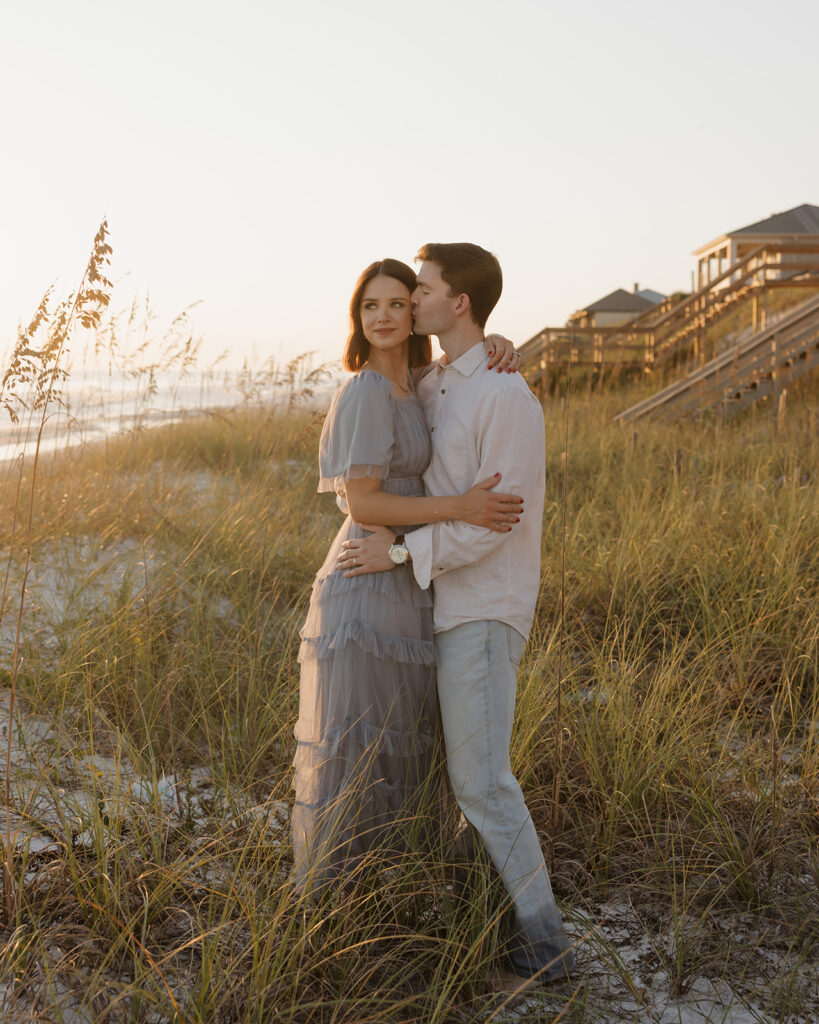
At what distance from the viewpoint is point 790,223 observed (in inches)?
1572

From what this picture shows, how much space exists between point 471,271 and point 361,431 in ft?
1.82

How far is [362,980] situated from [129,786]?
3.00ft

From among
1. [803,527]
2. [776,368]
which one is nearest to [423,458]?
[803,527]

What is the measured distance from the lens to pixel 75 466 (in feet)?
22.6

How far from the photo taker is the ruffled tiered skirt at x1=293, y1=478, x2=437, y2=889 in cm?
252

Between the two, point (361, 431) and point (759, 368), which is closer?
point (361, 431)

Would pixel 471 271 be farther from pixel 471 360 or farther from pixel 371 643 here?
pixel 371 643

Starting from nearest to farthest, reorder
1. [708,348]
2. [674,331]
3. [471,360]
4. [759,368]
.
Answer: [471,360]
[759,368]
[674,331]
[708,348]

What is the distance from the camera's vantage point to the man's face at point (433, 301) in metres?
2.60

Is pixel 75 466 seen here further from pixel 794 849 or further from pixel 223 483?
pixel 794 849

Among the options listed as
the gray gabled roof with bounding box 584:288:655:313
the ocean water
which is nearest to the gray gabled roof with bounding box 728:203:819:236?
the gray gabled roof with bounding box 584:288:655:313

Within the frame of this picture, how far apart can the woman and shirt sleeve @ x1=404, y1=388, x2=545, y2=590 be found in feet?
0.13

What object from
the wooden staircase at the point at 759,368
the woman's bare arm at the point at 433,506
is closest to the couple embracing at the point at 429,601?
the woman's bare arm at the point at 433,506

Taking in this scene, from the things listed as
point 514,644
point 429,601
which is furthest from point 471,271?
point 514,644
